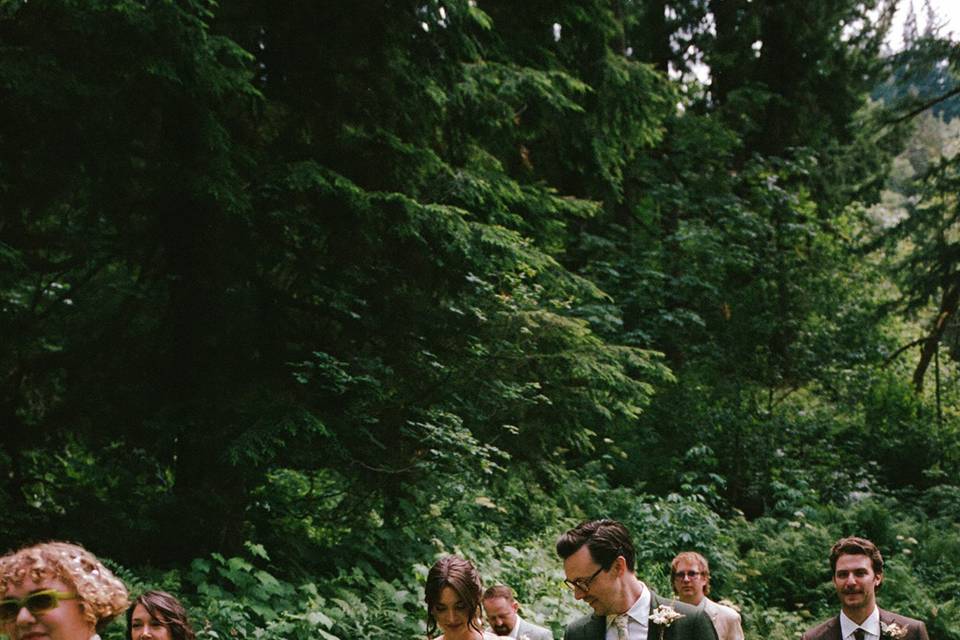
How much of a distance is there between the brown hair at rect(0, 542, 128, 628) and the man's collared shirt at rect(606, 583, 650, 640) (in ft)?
6.67

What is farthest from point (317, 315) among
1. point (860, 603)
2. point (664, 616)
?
point (664, 616)

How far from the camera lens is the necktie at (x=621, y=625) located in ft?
12.4

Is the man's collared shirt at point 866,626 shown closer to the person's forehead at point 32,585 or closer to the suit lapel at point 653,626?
the suit lapel at point 653,626

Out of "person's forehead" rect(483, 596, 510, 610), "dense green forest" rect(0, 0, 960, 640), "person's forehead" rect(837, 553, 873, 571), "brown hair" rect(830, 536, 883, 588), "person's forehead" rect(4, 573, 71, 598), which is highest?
"dense green forest" rect(0, 0, 960, 640)

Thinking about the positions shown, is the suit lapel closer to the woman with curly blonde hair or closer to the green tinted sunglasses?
the woman with curly blonde hair

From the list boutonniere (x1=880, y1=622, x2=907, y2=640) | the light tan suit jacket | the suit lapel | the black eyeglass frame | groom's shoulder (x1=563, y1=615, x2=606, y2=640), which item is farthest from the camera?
the black eyeglass frame

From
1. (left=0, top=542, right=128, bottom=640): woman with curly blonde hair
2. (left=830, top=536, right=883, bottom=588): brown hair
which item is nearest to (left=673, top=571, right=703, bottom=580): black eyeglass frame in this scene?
(left=830, top=536, right=883, bottom=588): brown hair

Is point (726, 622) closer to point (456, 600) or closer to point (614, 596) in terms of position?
point (456, 600)

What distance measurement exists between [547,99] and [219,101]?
416cm

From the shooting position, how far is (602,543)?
382 centimetres

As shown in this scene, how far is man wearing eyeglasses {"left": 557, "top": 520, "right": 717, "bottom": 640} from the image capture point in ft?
12.3

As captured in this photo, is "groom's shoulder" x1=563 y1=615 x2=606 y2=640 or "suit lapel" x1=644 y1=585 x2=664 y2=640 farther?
"groom's shoulder" x1=563 y1=615 x2=606 y2=640

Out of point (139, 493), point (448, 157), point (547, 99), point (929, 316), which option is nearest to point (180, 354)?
point (139, 493)

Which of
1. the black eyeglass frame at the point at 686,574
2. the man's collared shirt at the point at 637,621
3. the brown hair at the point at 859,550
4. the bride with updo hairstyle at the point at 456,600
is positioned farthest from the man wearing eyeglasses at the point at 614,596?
the black eyeglass frame at the point at 686,574
